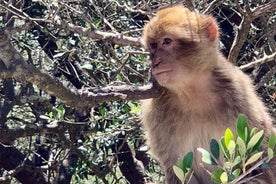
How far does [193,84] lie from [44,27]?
5.53ft

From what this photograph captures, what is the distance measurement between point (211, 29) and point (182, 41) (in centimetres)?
20

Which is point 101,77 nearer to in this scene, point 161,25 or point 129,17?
point 129,17

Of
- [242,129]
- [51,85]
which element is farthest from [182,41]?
[242,129]

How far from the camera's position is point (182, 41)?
15.0 feet

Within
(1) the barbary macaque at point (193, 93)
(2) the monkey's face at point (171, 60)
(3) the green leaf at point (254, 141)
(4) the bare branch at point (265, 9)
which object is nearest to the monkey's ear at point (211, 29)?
(1) the barbary macaque at point (193, 93)

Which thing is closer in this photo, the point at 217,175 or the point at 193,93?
the point at 217,175

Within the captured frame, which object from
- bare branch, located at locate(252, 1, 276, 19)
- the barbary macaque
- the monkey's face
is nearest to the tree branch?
the monkey's face

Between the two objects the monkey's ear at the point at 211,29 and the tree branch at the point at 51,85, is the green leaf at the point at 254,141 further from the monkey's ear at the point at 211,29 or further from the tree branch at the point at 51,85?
the monkey's ear at the point at 211,29

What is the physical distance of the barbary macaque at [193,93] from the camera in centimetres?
448

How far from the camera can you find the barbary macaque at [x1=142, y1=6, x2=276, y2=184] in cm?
448

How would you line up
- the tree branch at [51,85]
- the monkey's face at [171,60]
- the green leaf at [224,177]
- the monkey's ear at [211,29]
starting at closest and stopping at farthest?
the green leaf at [224,177] < the tree branch at [51,85] < the monkey's face at [171,60] < the monkey's ear at [211,29]

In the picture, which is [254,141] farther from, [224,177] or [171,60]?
[171,60]

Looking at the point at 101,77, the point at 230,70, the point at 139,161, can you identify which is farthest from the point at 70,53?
the point at 139,161

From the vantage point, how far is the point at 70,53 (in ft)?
18.0
